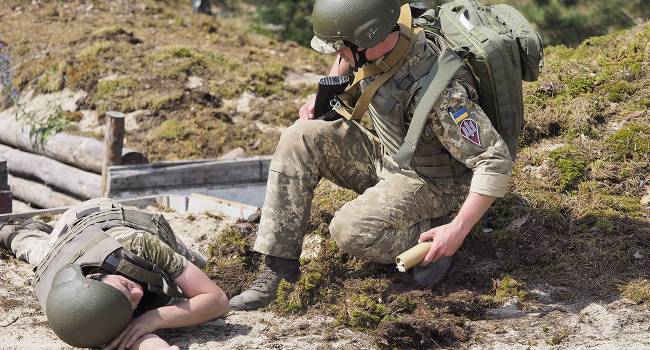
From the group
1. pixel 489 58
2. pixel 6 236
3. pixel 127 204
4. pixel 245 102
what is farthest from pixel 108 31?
pixel 489 58

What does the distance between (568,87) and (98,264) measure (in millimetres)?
4011

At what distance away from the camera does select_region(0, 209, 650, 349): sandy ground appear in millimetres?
5184

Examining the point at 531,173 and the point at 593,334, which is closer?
the point at 593,334

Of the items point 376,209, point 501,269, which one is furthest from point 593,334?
point 376,209

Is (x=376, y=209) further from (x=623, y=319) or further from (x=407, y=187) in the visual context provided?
(x=623, y=319)

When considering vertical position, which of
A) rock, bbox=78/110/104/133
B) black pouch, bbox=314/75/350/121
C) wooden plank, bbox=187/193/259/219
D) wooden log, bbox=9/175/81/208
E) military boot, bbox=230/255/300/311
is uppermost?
black pouch, bbox=314/75/350/121

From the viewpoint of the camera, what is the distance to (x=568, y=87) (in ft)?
25.2

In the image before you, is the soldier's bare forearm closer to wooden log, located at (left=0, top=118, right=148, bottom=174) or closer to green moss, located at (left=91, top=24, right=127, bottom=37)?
wooden log, located at (left=0, top=118, right=148, bottom=174)

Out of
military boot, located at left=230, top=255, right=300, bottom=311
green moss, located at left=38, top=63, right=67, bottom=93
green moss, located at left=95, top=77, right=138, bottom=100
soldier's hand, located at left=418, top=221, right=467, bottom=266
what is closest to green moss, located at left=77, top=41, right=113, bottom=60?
green moss, located at left=38, top=63, right=67, bottom=93

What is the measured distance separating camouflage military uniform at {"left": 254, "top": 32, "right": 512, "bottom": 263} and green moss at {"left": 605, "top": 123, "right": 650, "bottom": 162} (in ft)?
5.37

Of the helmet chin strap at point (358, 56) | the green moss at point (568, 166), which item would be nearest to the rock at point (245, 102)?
the green moss at point (568, 166)

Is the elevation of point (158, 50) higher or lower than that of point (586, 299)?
lower

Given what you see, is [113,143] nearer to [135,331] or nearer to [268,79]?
[268,79]

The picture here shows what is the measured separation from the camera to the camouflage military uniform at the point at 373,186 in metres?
5.59
